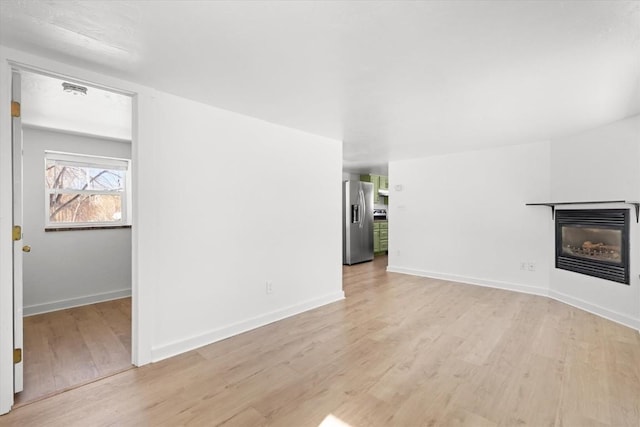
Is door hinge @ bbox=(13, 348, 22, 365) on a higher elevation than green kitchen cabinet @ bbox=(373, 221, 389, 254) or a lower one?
lower

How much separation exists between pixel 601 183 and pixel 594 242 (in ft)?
2.43

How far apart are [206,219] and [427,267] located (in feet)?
14.0

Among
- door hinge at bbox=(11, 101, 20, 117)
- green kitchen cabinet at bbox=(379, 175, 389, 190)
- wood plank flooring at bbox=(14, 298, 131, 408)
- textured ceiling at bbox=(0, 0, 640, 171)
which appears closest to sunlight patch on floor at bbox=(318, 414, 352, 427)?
wood plank flooring at bbox=(14, 298, 131, 408)

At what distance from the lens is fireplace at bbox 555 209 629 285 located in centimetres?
341

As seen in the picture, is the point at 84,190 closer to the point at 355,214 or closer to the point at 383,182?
the point at 355,214

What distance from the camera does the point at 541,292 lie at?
4.40 metres

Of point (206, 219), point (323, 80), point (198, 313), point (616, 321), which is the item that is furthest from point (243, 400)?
point (616, 321)

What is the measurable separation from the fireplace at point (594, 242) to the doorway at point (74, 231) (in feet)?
16.6

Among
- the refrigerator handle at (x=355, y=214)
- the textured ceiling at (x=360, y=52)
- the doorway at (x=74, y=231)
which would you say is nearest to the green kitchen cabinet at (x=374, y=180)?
the refrigerator handle at (x=355, y=214)

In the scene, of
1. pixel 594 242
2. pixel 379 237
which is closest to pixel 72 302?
pixel 379 237

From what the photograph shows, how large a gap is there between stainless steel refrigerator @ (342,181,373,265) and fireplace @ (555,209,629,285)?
11.6 feet

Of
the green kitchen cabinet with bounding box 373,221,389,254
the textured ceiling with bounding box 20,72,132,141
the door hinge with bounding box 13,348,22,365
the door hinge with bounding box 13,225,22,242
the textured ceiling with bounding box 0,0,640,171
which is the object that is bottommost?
the door hinge with bounding box 13,348,22,365

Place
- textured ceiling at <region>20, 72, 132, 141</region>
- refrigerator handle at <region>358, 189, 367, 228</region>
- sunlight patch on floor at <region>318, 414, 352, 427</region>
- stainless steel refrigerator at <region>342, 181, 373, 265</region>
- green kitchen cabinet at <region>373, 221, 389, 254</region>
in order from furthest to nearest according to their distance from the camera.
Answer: green kitchen cabinet at <region>373, 221, 389, 254</region> < refrigerator handle at <region>358, 189, 367, 228</region> < stainless steel refrigerator at <region>342, 181, 373, 265</region> < textured ceiling at <region>20, 72, 132, 141</region> < sunlight patch on floor at <region>318, 414, 352, 427</region>

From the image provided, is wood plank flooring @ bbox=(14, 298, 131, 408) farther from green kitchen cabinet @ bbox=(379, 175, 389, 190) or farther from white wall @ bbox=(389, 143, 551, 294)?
green kitchen cabinet @ bbox=(379, 175, 389, 190)
